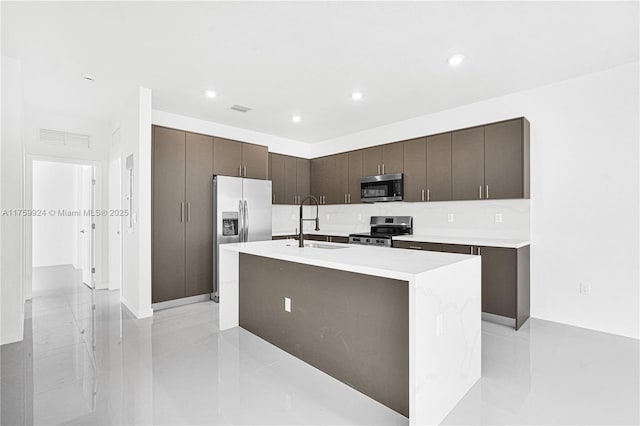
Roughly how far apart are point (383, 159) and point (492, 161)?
5.21 feet

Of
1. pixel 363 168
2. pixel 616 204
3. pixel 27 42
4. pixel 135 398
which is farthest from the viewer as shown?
pixel 363 168

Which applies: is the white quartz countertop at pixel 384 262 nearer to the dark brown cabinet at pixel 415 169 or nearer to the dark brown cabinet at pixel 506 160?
the dark brown cabinet at pixel 506 160

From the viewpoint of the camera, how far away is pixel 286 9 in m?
2.20


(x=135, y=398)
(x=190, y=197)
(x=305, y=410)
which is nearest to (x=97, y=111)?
(x=190, y=197)

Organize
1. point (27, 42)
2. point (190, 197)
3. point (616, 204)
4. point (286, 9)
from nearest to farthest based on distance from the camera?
point (286, 9) < point (27, 42) < point (616, 204) < point (190, 197)

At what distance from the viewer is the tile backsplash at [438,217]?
3781 mm

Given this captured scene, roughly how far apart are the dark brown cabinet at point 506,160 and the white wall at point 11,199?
4974mm

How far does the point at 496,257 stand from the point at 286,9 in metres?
3.08

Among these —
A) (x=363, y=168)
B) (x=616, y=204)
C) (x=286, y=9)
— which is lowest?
(x=616, y=204)

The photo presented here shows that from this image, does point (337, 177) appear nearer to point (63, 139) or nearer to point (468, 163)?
point (468, 163)

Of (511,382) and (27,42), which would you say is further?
(27,42)

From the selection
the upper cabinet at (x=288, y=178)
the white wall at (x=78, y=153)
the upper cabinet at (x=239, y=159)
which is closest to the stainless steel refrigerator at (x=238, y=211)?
the upper cabinet at (x=239, y=159)

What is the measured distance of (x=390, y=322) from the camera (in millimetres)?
1969

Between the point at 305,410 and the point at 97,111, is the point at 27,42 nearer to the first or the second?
the point at 97,111
